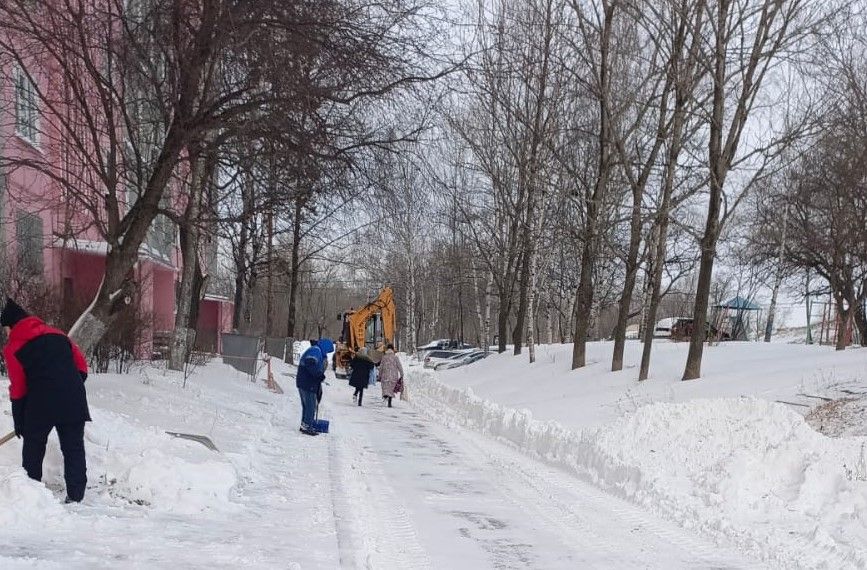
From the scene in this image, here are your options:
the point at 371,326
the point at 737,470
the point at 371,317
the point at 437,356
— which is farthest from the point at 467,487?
the point at 437,356

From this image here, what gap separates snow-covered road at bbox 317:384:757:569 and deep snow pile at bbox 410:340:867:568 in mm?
391

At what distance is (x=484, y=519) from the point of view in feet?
24.3

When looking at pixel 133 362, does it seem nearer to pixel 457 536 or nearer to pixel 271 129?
pixel 271 129

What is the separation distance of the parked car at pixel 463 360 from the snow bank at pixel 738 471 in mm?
22849

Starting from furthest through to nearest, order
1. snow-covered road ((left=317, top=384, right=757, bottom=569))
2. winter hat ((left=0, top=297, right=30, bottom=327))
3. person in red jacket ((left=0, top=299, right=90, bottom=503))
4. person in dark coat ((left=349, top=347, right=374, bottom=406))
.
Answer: person in dark coat ((left=349, top=347, right=374, bottom=406)) → winter hat ((left=0, top=297, right=30, bottom=327)) → person in red jacket ((left=0, top=299, right=90, bottom=503)) → snow-covered road ((left=317, top=384, right=757, bottom=569))

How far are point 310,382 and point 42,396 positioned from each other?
6.85m

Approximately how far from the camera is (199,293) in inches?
826

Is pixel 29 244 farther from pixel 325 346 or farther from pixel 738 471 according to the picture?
pixel 738 471

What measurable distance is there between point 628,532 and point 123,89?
737 centimetres

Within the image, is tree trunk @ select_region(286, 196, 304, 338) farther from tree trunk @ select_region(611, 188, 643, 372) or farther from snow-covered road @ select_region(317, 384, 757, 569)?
tree trunk @ select_region(611, 188, 643, 372)

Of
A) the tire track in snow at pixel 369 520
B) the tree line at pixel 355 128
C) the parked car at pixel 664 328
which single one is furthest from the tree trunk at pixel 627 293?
the parked car at pixel 664 328

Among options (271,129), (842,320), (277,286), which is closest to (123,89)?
(271,129)

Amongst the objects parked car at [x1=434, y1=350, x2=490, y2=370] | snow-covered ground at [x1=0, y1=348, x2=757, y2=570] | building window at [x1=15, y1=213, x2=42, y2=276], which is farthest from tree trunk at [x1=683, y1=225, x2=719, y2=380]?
parked car at [x1=434, y1=350, x2=490, y2=370]

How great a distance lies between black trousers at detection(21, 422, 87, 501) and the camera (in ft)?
20.7
